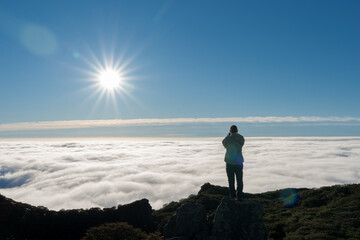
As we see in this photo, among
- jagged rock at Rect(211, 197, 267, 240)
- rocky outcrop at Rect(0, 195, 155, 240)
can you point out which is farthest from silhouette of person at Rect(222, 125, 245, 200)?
rocky outcrop at Rect(0, 195, 155, 240)

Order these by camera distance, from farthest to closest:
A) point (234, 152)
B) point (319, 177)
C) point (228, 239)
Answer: point (319, 177)
point (234, 152)
point (228, 239)

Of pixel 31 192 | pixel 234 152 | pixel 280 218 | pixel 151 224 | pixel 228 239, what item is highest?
pixel 234 152

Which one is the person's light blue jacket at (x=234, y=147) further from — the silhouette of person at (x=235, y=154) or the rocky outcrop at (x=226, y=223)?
the rocky outcrop at (x=226, y=223)

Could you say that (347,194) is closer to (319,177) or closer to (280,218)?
(280,218)

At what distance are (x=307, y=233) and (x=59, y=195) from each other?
493 feet

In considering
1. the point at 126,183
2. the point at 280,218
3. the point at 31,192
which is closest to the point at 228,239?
the point at 280,218

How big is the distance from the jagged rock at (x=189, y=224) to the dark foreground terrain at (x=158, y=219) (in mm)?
587

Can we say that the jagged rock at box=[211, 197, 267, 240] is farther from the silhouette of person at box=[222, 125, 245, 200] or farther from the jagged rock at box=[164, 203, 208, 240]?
the silhouette of person at box=[222, 125, 245, 200]

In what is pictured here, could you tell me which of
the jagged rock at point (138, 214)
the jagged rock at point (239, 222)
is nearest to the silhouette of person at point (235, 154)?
the jagged rock at point (239, 222)

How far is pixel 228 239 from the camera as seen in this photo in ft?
36.9

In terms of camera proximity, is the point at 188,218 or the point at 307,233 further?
the point at 307,233

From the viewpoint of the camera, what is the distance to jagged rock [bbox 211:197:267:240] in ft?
37.7

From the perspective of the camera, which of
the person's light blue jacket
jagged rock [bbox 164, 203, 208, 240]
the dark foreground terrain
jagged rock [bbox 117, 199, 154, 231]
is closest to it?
jagged rock [bbox 164, 203, 208, 240]

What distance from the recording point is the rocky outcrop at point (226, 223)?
11.5 m
